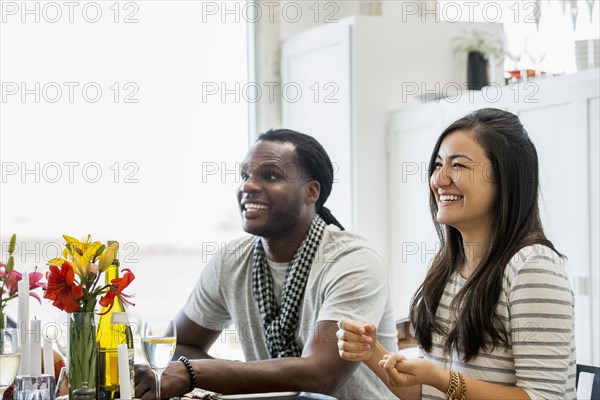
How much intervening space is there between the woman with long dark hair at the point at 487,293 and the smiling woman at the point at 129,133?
223 centimetres

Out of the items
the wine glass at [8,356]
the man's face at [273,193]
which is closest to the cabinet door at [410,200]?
the man's face at [273,193]

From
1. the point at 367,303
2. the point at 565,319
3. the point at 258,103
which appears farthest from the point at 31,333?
the point at 258,103

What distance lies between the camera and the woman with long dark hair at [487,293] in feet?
5.84

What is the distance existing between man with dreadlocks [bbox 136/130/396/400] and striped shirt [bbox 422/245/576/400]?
1.60 ft

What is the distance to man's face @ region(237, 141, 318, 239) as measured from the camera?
2578mm

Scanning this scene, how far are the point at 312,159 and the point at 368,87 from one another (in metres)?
1.42

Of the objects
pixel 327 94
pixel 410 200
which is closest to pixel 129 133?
pixel 327 94

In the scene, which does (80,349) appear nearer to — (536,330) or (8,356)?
(8,356)

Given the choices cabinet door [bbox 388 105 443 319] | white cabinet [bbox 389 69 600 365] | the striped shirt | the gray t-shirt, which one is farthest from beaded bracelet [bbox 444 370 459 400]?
cabinet door [bbox 388 105 443 319]

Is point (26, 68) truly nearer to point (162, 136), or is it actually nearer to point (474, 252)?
point (162, 136)

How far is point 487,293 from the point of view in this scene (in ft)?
6.10

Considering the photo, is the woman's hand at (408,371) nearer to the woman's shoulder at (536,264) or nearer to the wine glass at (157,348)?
the woman's shoulder at (536,264)

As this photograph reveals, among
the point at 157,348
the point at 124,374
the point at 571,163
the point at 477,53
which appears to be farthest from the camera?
the point at 477,53

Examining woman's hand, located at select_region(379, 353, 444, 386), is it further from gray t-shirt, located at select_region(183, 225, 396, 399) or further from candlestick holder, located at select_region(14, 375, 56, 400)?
candlestick holder, located at select_region(14, 375, 56, 400)
